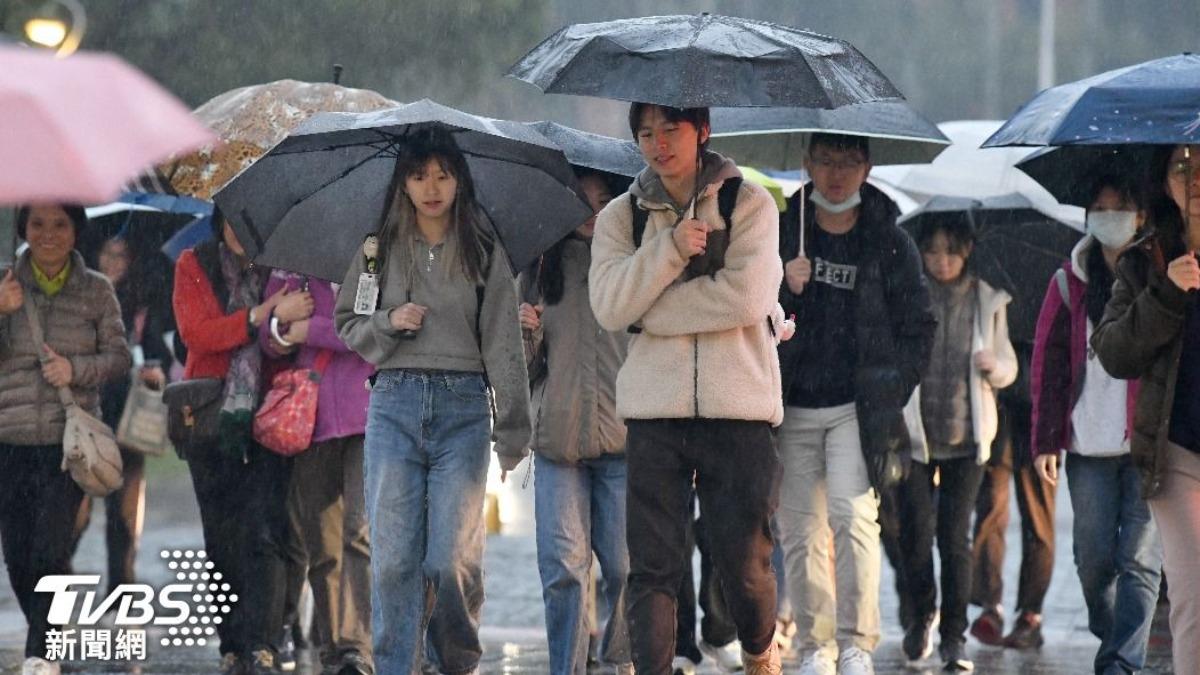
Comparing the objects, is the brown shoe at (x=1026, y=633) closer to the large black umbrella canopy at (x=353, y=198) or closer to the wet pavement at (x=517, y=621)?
the wet pavement at (x=517, y=621)

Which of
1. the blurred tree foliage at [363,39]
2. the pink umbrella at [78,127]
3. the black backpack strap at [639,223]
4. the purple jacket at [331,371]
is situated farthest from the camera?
the blurred tree foliage at [363,39]

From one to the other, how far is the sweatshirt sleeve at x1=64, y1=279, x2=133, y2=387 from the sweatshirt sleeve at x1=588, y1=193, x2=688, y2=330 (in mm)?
2786

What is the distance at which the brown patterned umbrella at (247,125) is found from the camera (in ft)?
31.3

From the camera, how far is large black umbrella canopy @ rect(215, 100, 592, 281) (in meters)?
8.41

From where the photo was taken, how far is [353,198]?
27.9ft

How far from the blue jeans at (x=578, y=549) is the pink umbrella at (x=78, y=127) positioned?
2760mm

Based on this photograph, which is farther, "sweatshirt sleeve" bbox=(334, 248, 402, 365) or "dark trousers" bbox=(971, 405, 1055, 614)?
"dark trousers" bbox=(971, 405, 1055, 614)

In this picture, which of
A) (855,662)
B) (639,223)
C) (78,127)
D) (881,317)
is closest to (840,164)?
(881,317)

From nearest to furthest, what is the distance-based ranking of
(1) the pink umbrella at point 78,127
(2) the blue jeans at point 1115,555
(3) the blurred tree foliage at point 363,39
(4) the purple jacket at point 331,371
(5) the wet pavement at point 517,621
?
(1) the pink umbrella at point 78,127 → (2) the blue jeans at point 1115,555 → (4) the purple jacket at point 331,371 → (5) the wet pavement at point 517,621 → (3) the blurred tree foliage at point 363,39

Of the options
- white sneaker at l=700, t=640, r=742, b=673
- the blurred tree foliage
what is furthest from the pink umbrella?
the blurred tree foliage

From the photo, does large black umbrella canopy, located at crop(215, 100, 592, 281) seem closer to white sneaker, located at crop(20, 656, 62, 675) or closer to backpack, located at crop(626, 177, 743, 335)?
backpack, located at crop(626, 177, 743, 335)

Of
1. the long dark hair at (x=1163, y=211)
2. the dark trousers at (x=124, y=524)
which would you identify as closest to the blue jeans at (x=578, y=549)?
the long dark hair at (x=1163, y=211)

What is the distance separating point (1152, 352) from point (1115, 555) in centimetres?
194

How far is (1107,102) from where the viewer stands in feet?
25.5
